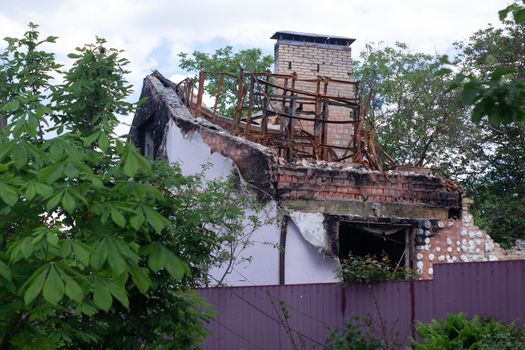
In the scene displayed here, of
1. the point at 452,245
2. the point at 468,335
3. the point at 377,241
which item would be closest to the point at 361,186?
the point at 452,245

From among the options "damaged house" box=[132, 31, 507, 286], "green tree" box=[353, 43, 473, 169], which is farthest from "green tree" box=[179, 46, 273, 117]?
"damaged house" box=[132, 31, 507, 286]

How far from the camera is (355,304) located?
12.3 m

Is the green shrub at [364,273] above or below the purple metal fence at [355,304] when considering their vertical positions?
above

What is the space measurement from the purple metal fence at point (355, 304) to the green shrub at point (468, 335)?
3.04 ft

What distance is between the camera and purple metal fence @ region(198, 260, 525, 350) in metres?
11.7

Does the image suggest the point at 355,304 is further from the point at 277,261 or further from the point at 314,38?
the point at 314,38

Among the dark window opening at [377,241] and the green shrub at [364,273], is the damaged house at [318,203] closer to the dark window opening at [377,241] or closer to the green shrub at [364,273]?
the dark window opening at [377,241]

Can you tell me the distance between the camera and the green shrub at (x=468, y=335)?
9.73 m

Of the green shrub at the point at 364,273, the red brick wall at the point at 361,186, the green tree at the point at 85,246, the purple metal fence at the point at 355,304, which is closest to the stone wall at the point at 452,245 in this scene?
the red brick wall at the point at 361,186

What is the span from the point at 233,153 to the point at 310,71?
795cm

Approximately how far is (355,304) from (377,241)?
5.85 metres

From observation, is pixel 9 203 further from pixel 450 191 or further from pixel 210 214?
pixel 450 191

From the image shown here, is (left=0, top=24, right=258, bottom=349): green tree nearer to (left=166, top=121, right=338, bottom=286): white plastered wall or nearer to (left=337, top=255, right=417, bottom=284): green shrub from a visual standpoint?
(left=337, top=255, right=417, bottom=284): green shrub

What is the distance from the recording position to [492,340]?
9.90 metres
